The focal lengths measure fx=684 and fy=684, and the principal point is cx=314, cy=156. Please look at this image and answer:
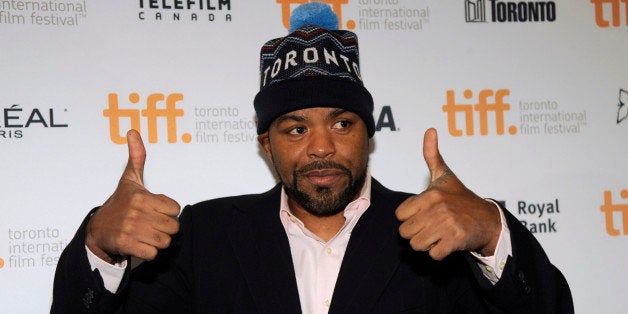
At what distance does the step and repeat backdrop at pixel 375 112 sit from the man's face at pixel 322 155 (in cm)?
39

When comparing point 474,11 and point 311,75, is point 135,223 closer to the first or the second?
point 311,75

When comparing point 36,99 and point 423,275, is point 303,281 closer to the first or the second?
point 423,275

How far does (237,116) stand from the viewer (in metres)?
2.05

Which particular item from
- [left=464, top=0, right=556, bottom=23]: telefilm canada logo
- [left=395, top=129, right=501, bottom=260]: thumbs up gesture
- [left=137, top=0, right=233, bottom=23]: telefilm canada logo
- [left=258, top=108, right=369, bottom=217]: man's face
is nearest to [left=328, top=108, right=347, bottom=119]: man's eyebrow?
[left=258, top=108, right=369, bottom=217]: man's face

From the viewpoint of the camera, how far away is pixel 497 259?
4.59ft

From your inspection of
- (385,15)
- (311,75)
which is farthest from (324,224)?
(385,15)

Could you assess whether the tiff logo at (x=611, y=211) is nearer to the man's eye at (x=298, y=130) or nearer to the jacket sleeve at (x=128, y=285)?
the man's eye at (x=298, y=130)

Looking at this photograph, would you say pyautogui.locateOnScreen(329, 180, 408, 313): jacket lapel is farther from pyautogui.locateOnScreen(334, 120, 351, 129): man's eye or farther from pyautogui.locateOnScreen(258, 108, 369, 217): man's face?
pyautogui.locateOnScreen(334, 120, 351, 129): man's eye

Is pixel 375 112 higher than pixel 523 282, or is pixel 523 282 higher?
pixel 375 112

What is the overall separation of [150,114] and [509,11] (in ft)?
3.87

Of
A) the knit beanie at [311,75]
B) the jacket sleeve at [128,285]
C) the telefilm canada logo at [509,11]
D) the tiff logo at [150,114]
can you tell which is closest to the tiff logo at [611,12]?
the telefilm canada logo at [509,11]

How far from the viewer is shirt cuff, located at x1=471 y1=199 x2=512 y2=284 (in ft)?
4.58

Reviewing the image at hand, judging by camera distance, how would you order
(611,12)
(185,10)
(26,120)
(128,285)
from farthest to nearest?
(611,12) → (185,10) → (26,120) → (128,285)

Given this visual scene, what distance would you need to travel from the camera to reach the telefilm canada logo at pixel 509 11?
219cm
